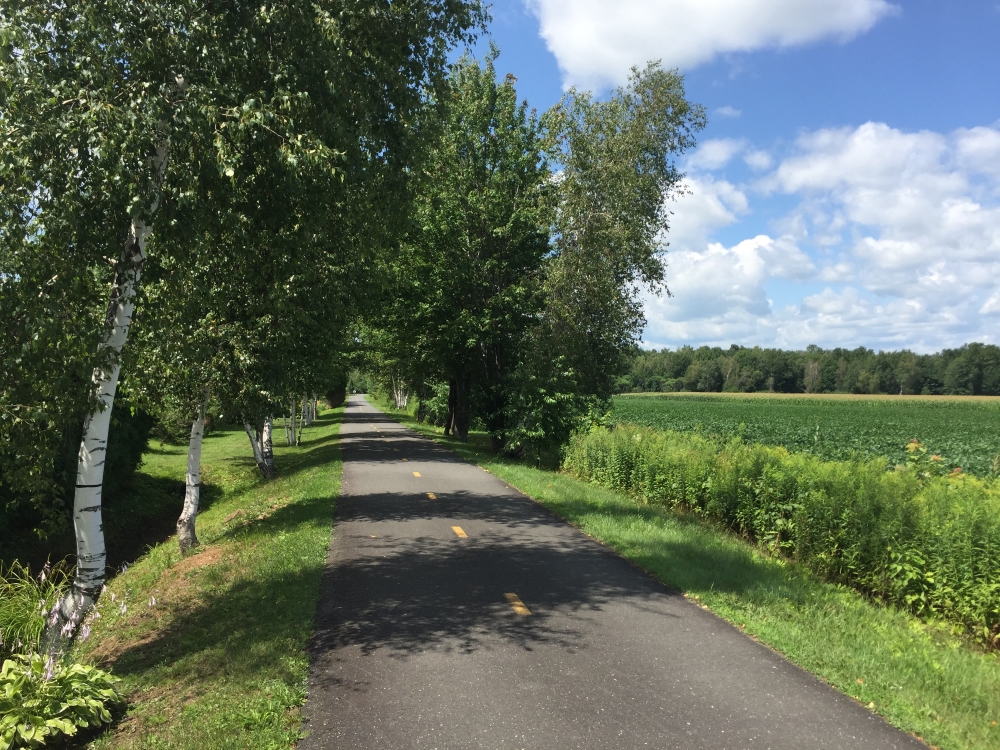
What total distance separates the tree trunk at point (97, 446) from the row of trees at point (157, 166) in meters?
0.02

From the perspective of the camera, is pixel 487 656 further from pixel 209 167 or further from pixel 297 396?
pixel 297 396

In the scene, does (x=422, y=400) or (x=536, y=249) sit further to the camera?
(x=422, y=400)

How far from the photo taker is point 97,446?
23.0 feet

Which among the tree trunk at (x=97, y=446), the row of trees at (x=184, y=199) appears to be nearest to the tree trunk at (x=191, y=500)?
the row of trees at (x=184, y=199)

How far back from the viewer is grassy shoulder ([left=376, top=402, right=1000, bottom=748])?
4785 millimetres

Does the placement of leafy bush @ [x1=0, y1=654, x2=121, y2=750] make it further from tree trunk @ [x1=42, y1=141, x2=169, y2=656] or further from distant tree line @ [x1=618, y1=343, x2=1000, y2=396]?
distant tree line @ [x1=618, y1=343, x2=1000, y2=396]

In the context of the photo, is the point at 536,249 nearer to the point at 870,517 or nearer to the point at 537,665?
the point at 870,517

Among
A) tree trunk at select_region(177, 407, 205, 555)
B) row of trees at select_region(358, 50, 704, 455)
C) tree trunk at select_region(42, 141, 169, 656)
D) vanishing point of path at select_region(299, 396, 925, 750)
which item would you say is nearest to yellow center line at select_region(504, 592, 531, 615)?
vanishing point of path at select_region(299, 396, 925, 750)

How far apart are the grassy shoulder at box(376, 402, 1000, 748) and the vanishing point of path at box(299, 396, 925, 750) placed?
28cm

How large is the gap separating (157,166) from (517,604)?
5713mm

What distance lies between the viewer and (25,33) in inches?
215

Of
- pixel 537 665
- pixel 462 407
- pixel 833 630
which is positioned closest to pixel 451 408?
pixel 462 407

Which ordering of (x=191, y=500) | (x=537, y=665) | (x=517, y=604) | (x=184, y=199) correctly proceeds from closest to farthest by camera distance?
1. (x=537, y=665)
2. (x=184, y=199)
3. (x=517, y=604)
4. (x=191, y=500)

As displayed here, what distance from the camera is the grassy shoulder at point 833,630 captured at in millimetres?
4785
